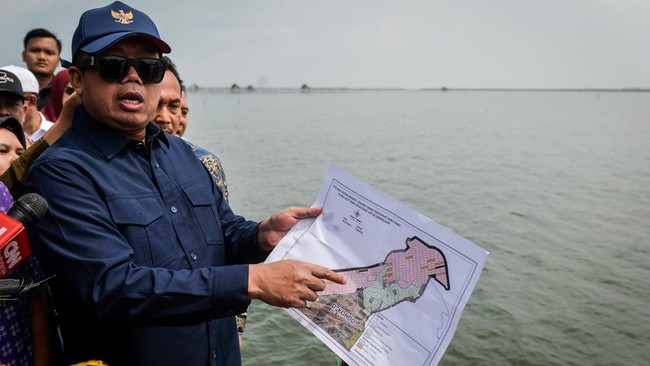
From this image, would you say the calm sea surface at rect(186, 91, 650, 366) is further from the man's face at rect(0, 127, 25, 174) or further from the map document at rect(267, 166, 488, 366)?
the map document at rect(267, 166, 488, 366)

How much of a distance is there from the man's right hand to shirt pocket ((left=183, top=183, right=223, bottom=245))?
1.67ft

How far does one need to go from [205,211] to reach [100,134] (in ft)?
1.85

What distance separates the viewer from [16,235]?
1584 mm

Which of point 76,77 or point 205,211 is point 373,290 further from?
point 76,77

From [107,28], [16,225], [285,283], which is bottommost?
[285,283]

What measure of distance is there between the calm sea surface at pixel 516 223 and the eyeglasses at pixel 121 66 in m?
6.35

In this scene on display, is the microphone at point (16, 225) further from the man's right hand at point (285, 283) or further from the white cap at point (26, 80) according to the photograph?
the white cap at point (26, 80)

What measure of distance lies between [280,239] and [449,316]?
90cm

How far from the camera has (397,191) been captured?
59.8 ft

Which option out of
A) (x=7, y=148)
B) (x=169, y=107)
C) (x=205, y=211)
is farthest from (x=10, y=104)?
(x=205, y=211)

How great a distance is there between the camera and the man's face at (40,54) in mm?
6621

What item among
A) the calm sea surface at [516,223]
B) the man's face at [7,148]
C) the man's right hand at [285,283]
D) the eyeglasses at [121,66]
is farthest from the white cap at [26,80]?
the calm sea surface at [516,223]

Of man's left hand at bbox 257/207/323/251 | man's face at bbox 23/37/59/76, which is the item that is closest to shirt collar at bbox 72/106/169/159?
man's left hand at bbox 257/207/323/251

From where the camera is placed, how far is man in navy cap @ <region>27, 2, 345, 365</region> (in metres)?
1.71
